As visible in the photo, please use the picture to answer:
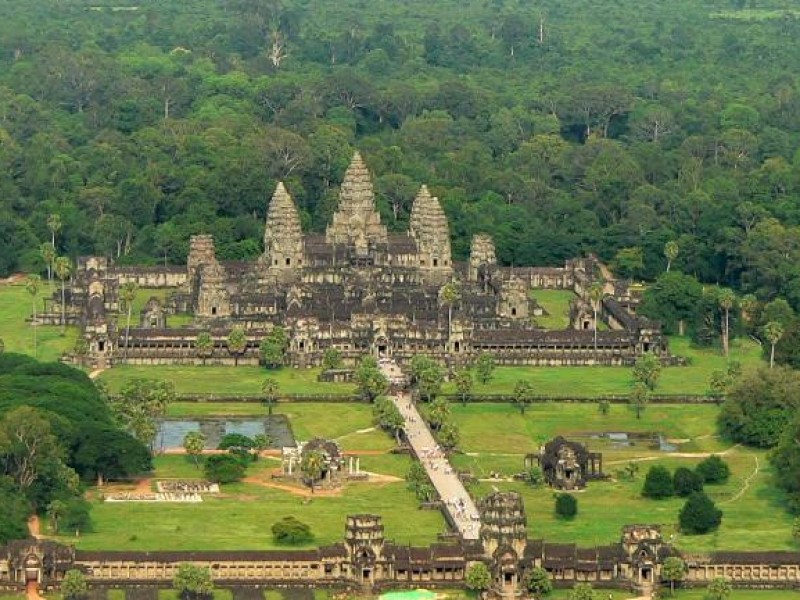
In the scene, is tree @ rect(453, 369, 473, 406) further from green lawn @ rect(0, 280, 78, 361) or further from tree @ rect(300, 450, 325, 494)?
green lawn @ rect(0, 280, 78, 361)

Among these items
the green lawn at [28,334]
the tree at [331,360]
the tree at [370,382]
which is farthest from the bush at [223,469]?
the green lawn at [28,334]

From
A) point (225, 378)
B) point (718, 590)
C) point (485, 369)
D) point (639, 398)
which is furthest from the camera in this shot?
point (225, 378)

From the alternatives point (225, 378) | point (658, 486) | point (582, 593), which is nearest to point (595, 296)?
point (225, 378)

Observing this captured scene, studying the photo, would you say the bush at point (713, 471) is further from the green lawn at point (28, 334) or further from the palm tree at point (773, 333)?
the green lawn at point (28, 334)

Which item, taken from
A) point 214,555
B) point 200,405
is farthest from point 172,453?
point 214,555

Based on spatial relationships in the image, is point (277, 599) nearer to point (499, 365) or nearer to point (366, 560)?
point (366, 560)

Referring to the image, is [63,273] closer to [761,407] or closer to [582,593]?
[761,407]

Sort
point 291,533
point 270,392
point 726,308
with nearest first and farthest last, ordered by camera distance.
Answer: point 291,533 < point 270,392 < point 726,308

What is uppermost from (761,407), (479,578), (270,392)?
(270,392)
